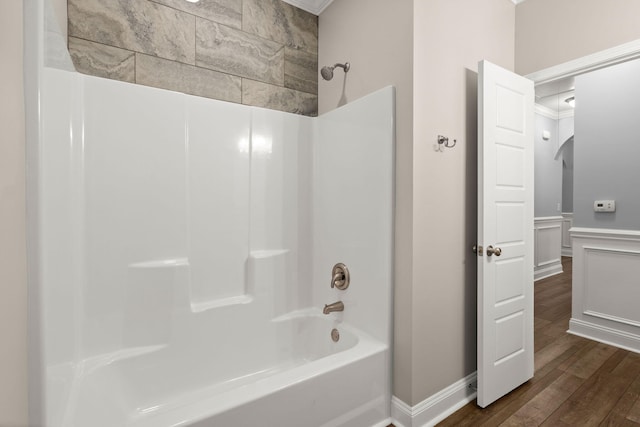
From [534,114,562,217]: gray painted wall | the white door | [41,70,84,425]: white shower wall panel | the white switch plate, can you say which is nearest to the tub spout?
the white door

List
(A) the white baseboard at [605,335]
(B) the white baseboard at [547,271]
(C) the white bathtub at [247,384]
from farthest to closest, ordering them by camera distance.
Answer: (B) the white baseboard at [547,271]
(A) the white baseboard at [605,335]
(C) the white bathtub at [247,384]

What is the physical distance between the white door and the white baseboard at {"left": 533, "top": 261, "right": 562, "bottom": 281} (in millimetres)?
3260

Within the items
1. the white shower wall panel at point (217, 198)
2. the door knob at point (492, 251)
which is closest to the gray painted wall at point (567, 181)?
the door knob at point (492, 251)

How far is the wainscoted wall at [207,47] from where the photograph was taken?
1709 millimetres

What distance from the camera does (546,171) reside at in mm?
5137

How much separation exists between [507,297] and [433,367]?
2.13 ft

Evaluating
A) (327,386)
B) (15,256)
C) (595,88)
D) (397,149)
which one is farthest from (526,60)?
(15,256)

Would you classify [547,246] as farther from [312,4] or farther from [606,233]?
[312,4]

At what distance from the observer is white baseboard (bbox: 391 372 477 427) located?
66.1 inches

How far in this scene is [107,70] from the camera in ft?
5.65

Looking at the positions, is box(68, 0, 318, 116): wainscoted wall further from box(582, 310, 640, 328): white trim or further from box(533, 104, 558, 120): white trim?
box(533, 104, 558, 120): white trim

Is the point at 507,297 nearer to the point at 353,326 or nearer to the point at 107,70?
the point at 353,326

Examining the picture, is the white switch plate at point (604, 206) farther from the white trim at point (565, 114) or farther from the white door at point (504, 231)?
the white trim at point (565, 114)

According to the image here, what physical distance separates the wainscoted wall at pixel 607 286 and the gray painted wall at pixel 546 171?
2.03m
